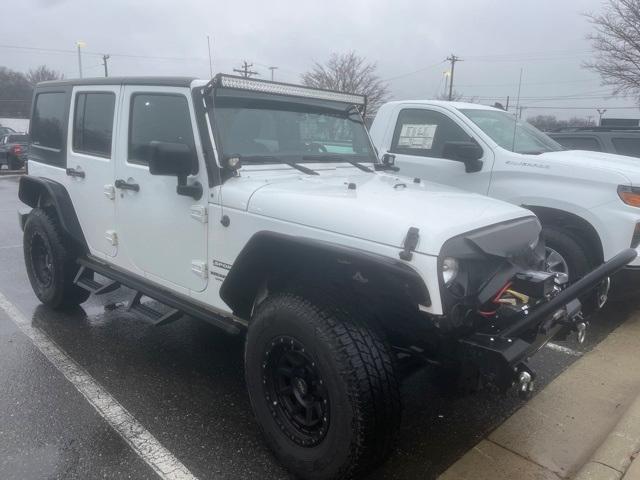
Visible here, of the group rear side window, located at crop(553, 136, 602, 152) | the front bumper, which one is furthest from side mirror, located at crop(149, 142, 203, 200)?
rear side window, located at crop(553, 136, 602, 152)

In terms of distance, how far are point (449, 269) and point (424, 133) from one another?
12.5 ft

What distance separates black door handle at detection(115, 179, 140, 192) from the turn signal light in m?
3.91

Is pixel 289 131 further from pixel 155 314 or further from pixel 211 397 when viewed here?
pixel 211 397

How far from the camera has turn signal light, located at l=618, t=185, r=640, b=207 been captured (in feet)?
14.8

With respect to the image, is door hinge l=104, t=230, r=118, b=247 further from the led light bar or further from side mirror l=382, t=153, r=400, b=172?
side mirror l=382, t=153, r=400, b=172

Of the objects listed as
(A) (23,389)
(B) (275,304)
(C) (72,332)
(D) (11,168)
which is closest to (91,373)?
(A) (23,389)

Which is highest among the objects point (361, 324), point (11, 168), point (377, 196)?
point (377, 196)

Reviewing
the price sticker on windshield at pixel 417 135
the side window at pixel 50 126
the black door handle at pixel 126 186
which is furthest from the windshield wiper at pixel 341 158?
the side window at pixel 50 126

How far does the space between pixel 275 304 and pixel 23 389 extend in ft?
6.90

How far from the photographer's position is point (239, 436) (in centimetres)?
308

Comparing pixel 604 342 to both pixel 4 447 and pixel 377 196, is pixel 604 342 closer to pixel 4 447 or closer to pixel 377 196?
pixel 377 196

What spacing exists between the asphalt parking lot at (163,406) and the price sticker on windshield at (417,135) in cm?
246

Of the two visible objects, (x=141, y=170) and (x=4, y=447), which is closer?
(x=4, y=447)

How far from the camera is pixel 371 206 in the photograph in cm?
253
